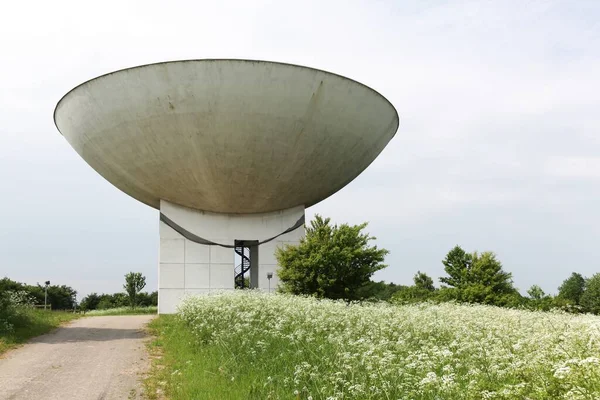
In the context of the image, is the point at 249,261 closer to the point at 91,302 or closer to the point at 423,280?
the point at 423,280

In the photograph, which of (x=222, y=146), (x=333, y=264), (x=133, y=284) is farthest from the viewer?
(x=133, y=284)

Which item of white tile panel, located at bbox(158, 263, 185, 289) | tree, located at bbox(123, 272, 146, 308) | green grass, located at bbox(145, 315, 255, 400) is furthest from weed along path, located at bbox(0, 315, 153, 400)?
tree, located at bbox(123, 272, 146, 308)

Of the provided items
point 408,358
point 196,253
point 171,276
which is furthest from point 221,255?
point 408,358

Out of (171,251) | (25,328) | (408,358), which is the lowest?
(25,328)

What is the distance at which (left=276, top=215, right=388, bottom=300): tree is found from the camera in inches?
744

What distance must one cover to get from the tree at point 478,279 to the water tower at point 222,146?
6.40m

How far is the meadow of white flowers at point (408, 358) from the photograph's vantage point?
3688 millimetres

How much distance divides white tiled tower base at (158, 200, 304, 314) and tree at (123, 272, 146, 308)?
10735 millimetres

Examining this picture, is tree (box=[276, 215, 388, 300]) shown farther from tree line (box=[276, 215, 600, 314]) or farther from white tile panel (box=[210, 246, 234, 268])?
white tile panel (box=[210, 246, 234, 268])

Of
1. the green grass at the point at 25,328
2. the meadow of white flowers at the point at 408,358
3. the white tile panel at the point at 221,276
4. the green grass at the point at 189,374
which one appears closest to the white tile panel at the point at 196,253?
the white tile panel at the point at 221,276

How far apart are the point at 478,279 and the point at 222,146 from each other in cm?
1254

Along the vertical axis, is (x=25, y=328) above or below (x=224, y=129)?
below

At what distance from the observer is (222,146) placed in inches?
802

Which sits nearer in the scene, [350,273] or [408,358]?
[408,358]
